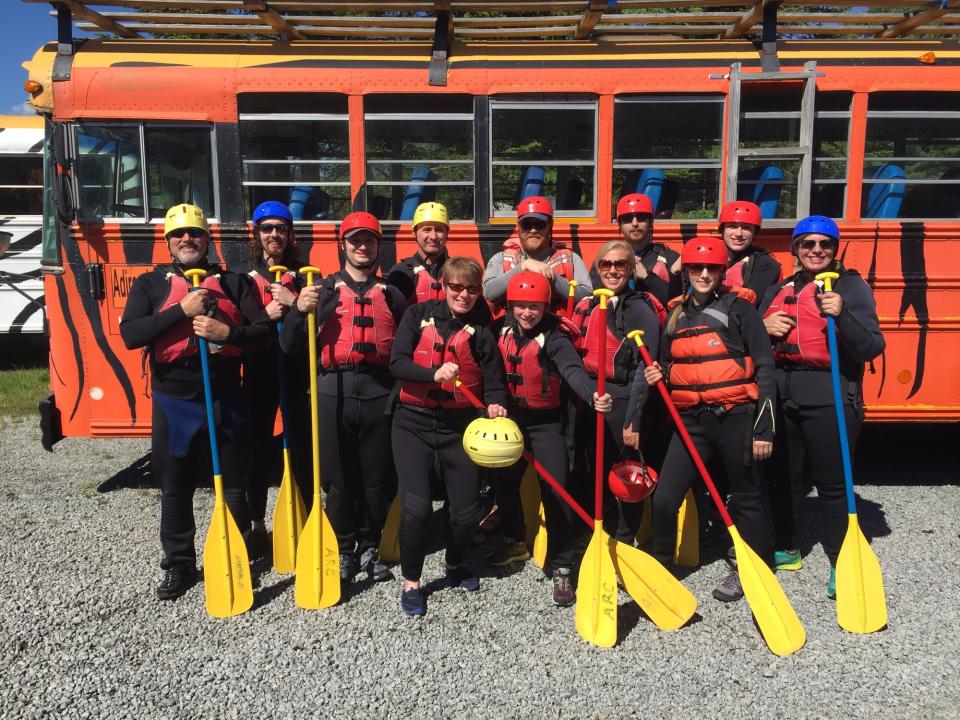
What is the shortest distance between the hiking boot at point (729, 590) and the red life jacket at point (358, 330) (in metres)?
2.23

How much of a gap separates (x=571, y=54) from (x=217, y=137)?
2.53m

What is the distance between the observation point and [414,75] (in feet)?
15.4

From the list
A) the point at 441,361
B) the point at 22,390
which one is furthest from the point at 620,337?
the point at 22,390

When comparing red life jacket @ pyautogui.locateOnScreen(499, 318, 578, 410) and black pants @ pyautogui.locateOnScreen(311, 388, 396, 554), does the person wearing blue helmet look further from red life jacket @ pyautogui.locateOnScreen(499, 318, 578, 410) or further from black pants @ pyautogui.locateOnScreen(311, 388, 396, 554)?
red life jacket @ pyautogui.locateOnScreen(499, 318, 578, 410)

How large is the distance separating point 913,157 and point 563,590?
3861 mm

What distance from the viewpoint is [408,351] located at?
137 inches

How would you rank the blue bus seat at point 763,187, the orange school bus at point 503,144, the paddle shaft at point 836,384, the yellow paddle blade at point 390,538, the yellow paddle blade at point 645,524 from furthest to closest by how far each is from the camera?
the blue bus seat at point 763,187 → the orange school bus at point 503,144 → the yellow paddle blade at point 645,524 → the yellow paddle blade at point 390,538 → the paddle shaft at point 836,384

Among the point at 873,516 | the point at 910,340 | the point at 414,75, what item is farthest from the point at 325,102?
the point at 873,516

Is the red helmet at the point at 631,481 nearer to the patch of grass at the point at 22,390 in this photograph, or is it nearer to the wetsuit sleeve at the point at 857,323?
the wetsuit sleeve at the point at 857,323

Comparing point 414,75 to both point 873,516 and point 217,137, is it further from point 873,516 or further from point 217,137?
point 873,516

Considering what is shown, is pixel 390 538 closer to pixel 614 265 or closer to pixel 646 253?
pixel 614 265

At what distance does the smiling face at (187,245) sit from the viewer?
3.56m

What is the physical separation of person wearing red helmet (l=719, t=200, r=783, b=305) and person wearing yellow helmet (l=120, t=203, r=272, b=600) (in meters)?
2.71

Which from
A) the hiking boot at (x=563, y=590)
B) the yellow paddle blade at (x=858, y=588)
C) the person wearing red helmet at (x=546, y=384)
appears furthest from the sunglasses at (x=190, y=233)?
the yellow paddle blade at (x=858, y=588)
